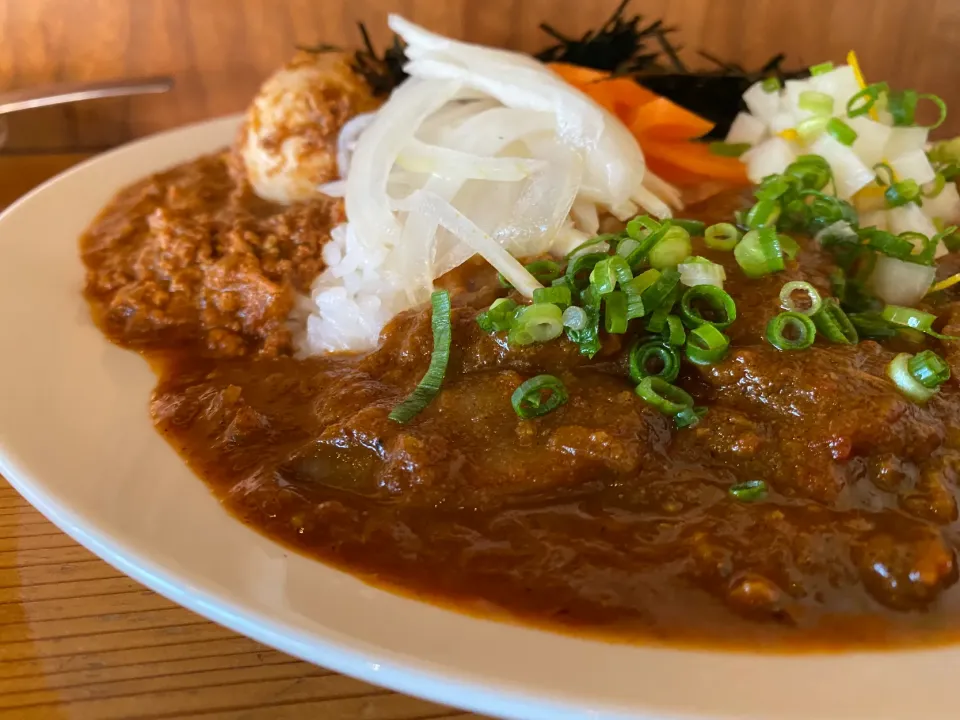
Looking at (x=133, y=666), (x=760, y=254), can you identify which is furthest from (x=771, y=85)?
(x=133, y=666)

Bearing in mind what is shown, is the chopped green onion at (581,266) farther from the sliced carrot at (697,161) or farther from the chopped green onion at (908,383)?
the sliced carrot at (697,161)

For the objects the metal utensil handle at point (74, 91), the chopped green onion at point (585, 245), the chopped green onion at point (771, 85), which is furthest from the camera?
the metal utensil handle at point (74, 91)

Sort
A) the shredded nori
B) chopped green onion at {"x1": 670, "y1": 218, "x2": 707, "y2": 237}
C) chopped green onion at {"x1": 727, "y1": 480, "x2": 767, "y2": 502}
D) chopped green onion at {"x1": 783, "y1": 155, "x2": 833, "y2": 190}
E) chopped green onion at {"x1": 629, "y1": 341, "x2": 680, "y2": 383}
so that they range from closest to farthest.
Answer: chopped green onion at {"x1": 727, "y1": 480, "x2": 767, "y2": 502}
chopped green onion at {"x1": 629, "y1": 341, "x2": 680, "y2": 383}
chopped green onion at {"x1": 670, "y1": 218, "x2": 707, "y2": 237}
chopped green onion at {"x1": 783, "y1": 155, "x2": 833, "y2": 190}
the shredded nori

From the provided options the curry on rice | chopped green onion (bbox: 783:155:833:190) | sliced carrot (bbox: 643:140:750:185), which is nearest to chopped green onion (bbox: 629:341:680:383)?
the curry on rice

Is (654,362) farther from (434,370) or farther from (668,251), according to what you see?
(434,370)

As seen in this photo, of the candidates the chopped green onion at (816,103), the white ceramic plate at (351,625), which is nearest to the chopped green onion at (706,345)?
the white ceramic plate at (351,625)

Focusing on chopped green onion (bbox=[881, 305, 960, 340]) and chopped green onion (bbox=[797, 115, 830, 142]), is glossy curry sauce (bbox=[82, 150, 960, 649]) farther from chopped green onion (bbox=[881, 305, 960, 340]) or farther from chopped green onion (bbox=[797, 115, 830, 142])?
chopped green onion (bbox=[797, 115, 830, 142])
